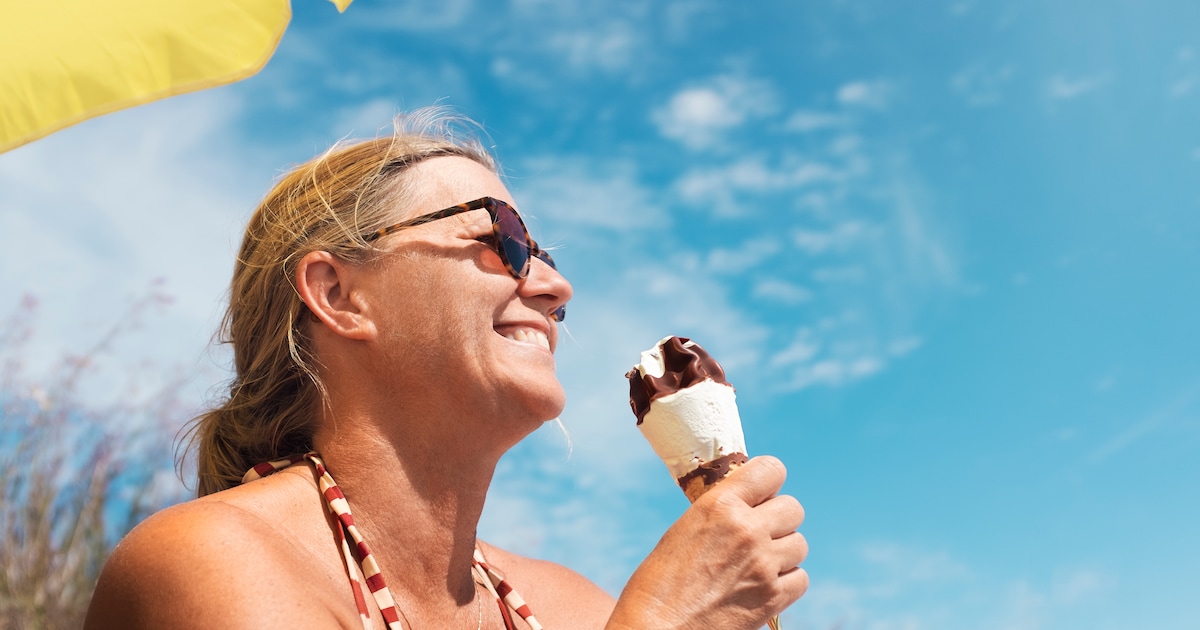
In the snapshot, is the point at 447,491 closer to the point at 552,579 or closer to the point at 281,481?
the point at 281,481

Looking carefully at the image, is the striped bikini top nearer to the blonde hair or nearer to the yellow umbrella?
the blonde hair

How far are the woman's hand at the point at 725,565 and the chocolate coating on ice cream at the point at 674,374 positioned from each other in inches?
16.0

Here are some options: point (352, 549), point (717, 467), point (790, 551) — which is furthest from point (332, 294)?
point (790, 551)

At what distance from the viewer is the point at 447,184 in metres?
3.87

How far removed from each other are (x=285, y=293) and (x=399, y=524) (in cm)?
102

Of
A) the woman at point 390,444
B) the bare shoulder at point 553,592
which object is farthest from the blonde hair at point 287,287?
the bare shoulder at point 553,592

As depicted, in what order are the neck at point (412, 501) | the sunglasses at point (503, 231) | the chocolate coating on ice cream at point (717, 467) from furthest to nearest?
the sunglasses at point (503, 231) → the neck at point (412, 501) → the chocolate coating on ice cream at point (717, 467)

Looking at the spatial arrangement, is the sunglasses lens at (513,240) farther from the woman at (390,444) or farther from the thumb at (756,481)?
the thumb at (756,481)

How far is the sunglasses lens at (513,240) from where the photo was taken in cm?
367

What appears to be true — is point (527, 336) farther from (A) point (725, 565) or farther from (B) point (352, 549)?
(A) point (725, 565)

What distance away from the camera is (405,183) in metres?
3.83

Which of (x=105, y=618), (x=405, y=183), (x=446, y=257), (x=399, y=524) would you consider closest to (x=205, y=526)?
(x=105, y=618)

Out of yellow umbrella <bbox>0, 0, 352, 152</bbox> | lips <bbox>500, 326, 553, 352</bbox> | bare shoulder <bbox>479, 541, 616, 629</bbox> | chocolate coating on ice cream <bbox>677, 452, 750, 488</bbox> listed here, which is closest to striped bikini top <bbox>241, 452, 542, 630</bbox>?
lips <bbox>500, 326, 553, 352</bbox>

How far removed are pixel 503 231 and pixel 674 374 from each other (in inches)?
34.7
